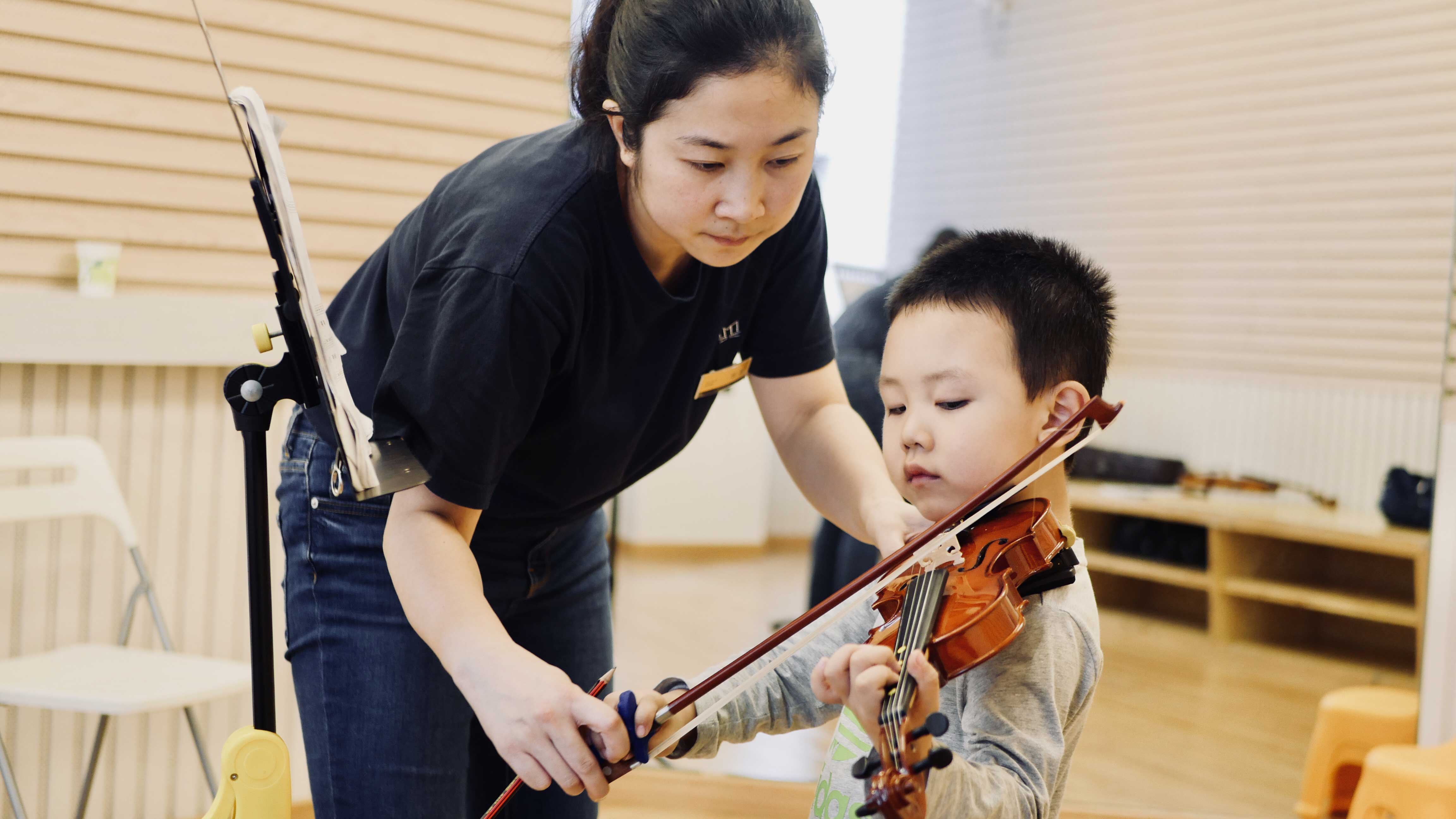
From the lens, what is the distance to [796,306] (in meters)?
1.30

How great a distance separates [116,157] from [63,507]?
695 mm

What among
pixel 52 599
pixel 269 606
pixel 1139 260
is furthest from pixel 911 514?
pixel 1139 260

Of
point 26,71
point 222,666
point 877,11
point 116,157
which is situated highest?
point 877,11

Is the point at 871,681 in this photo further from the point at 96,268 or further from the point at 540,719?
the point at 96,268

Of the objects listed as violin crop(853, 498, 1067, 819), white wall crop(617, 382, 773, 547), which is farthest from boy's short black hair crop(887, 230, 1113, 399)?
white wall crop(617, 382, 773, 547)

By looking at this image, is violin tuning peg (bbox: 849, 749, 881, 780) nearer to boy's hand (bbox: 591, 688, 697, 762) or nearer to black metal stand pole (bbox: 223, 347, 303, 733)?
boy's hand (bbox: 591, 688, 697, 762)

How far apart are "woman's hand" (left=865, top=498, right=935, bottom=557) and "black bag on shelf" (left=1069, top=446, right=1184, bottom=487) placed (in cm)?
306

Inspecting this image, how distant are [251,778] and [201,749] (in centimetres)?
142

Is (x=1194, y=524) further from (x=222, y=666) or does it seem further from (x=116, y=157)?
(x=116, y=157)

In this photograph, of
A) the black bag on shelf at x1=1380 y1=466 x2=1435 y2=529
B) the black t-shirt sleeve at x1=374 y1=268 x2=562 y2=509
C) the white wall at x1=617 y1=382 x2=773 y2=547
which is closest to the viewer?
the black t-shirt sleeve at x1=374 y1=268 x2=562 y2=509

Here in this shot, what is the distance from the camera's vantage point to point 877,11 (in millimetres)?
3395

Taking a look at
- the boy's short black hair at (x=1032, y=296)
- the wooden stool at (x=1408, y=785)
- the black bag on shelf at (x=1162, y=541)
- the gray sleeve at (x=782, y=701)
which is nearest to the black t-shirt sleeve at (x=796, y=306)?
the boy's short black hair at (x=1032, y=296)

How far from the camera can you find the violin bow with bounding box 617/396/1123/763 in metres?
0.85

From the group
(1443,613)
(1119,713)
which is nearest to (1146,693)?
(1119,713)
